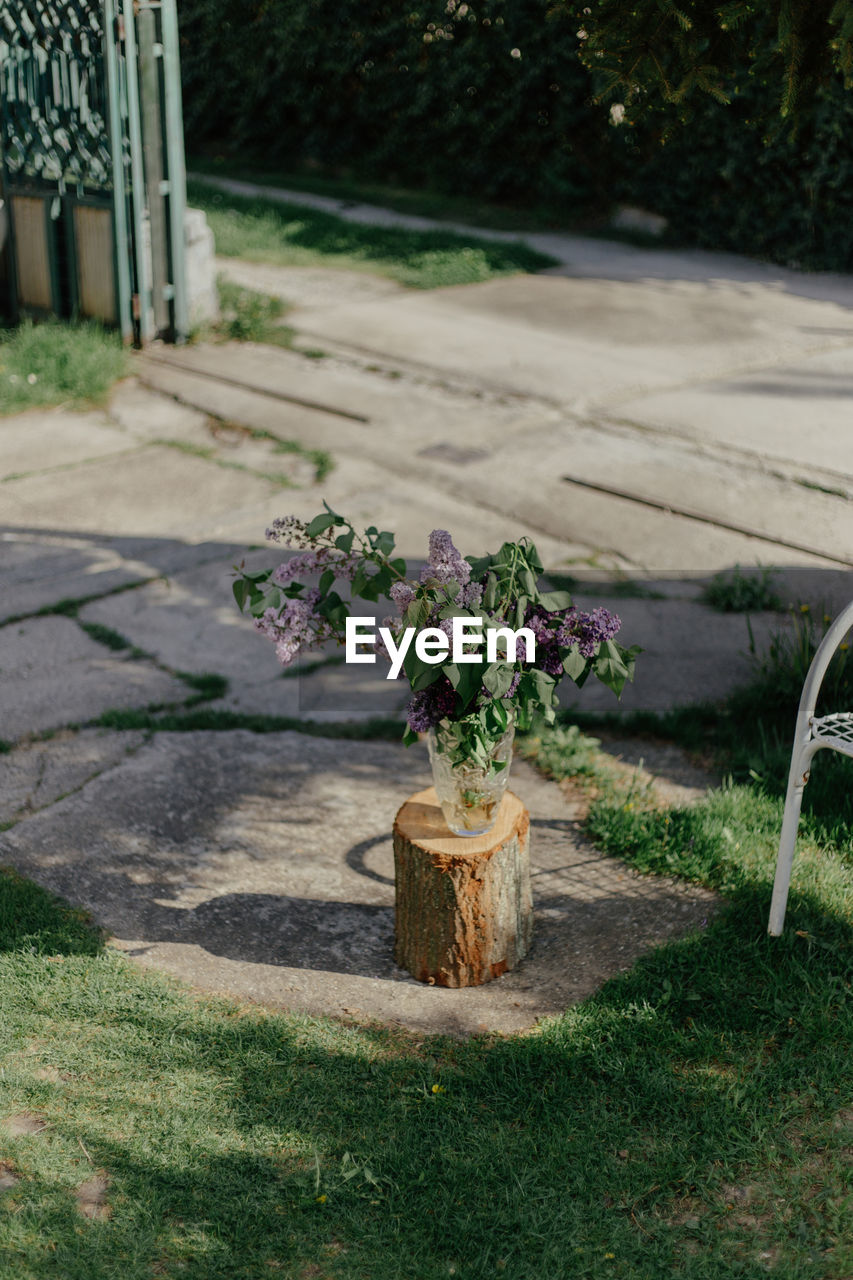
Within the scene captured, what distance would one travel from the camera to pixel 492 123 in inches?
537

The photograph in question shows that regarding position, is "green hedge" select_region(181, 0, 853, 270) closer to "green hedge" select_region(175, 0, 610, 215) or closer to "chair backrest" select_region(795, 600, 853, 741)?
"green hedge" select_region(175, 0, 610, 215)

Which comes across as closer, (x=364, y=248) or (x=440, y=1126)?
(x=440, y=1126)

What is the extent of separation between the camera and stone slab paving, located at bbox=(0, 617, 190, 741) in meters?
4.66

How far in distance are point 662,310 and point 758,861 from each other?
7.35 metres

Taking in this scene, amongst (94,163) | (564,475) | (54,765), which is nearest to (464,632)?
(54,765)

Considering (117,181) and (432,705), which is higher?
(117,181)

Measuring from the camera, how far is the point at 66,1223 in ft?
8.34

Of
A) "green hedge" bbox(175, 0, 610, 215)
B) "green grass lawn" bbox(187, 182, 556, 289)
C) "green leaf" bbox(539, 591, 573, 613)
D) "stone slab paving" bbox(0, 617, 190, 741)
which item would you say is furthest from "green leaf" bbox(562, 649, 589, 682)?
"green hedge" bbox(175, 0, 610, 215)

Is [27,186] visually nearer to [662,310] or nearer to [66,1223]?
[662,310]

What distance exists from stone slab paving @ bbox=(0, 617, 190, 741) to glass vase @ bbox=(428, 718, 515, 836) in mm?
1829

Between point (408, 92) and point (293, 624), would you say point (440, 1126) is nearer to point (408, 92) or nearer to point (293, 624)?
point (293, 624)

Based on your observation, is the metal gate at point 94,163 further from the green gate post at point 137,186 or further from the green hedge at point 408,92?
the green hedge at point 408,92

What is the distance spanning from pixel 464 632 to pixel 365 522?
3.40 meters

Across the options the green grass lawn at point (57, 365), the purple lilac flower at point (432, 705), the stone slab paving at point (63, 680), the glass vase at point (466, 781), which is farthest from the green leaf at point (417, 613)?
the green grass lawn at point (57, 365)
